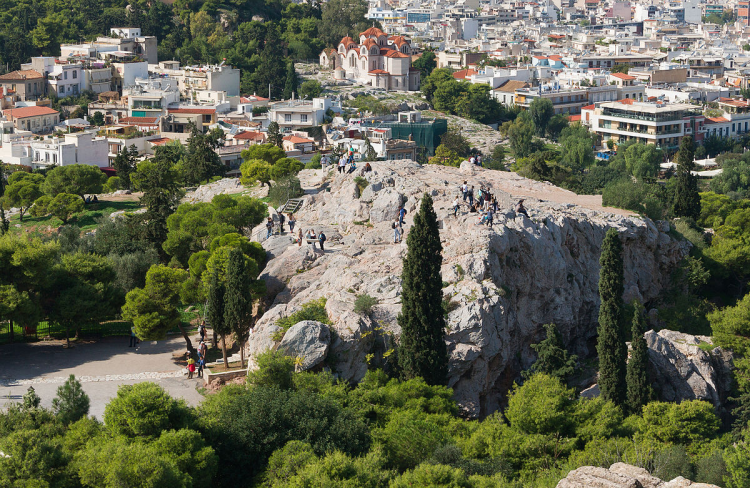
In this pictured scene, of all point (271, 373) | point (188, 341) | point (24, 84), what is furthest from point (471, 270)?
point (24, 84)

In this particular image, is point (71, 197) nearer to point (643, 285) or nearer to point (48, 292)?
point (48, 292)

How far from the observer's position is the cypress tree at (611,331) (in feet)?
84.2

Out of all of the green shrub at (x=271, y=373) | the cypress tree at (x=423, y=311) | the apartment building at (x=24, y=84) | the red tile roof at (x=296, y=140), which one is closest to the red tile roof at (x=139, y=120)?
the apartment building at (x=24, y=84)

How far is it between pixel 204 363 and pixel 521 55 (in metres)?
112

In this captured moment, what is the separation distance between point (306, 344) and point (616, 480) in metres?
9.33

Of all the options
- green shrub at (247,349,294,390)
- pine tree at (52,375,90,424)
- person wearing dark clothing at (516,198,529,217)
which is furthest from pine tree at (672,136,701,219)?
pine tree at (52,375,90,424)

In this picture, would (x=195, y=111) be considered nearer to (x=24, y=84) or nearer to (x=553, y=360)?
(x=24, y=84)

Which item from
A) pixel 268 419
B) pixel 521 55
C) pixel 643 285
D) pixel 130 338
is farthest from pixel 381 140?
pixel 521 55

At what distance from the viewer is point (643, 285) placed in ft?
108

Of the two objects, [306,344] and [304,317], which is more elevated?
[304,317]

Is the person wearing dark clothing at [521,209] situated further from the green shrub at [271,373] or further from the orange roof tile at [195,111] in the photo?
the orange roof tile at [195,111]

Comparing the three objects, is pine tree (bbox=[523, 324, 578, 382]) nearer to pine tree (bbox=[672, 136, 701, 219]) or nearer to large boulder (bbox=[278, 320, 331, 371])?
large boulder (bbox=[278, 320, 331, 371])

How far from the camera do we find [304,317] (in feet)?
82.5

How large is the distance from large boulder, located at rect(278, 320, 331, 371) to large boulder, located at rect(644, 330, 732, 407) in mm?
9885
